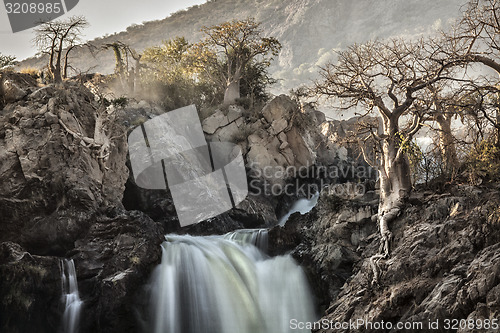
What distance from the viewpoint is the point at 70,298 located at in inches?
440

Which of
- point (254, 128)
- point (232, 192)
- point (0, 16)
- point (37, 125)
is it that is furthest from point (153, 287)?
point (0, 16)

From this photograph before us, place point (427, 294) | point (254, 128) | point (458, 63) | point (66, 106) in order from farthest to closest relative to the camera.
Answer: point (254, 128)
point (66, 106)
point (458, 63)
point (427, 294)

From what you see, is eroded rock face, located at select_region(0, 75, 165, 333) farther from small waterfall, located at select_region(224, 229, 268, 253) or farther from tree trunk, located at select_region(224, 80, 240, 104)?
tree trunk, located at select_region(224, 80, 240, 104)

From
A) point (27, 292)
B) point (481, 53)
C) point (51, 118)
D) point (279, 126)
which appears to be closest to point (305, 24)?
point (279, 126)

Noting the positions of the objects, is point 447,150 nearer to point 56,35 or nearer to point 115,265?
point 115,265

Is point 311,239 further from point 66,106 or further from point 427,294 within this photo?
point 66,106

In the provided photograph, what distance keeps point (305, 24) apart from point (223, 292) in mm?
91743

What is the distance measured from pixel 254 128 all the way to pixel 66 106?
1139 cm

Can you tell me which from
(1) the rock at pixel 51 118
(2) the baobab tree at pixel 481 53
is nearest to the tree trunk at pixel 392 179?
(2) the baobab tree at pixel 481 53

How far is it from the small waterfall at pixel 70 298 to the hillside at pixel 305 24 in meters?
74.3

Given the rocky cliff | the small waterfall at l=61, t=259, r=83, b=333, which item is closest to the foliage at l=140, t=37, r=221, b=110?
the small waterfall at l=61, t=259, r=83, b=333

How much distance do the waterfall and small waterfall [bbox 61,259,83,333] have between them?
2.00m

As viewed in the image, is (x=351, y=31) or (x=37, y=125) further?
(x=351, y=31)

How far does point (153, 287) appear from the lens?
39.9 ft
